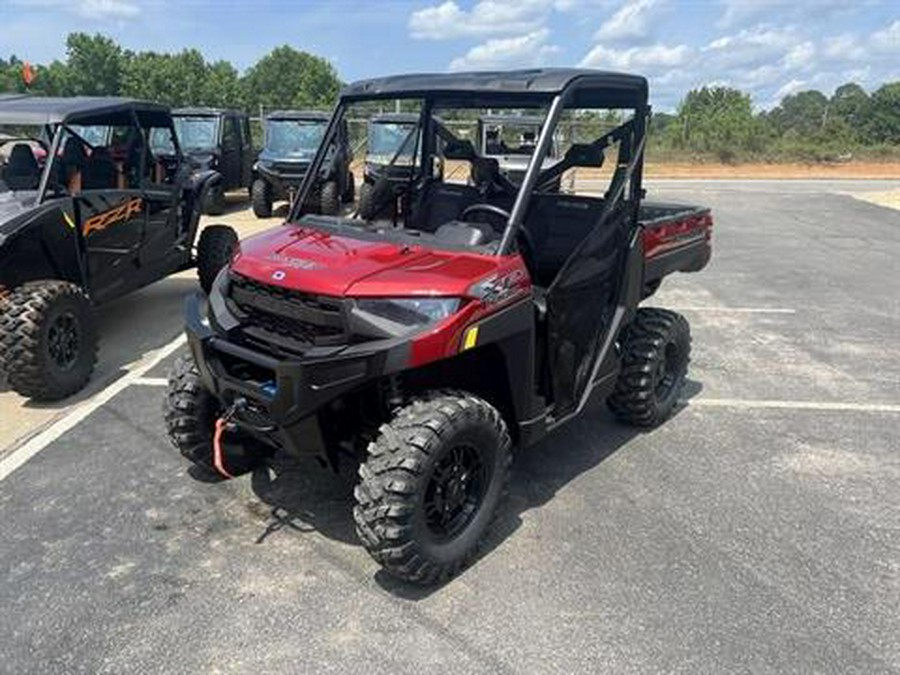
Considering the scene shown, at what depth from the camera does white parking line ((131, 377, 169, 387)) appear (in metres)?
5.76

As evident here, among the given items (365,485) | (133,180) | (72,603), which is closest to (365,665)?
(365,485)

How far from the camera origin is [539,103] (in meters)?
3.69

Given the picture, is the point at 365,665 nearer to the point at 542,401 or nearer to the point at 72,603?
the point at 72,603

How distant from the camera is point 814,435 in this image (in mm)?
5012

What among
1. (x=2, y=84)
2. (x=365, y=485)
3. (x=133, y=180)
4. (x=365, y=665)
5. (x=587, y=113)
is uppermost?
→ (x=2, y=84)

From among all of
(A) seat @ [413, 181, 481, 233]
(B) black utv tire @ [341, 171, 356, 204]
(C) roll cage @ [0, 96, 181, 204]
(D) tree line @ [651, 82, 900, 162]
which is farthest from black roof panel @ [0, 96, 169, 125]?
(D) tree line @ [651, 82, 900, 162]

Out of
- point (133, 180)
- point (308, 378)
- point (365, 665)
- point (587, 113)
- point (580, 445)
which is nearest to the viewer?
point (365, 665)

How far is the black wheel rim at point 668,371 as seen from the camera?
16.6ft

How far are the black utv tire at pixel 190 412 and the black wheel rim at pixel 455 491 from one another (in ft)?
4.26

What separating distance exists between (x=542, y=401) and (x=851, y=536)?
1593 millimetres

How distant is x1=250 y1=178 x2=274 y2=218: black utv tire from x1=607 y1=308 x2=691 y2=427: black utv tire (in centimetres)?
1133

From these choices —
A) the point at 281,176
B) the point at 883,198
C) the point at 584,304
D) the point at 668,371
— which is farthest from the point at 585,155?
the point at 883,198

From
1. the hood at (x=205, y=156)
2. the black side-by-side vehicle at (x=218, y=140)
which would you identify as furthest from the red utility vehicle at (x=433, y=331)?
the black side-by-side vehicle at (x=218, y=140)

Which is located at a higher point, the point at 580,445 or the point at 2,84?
the point at 2,84
